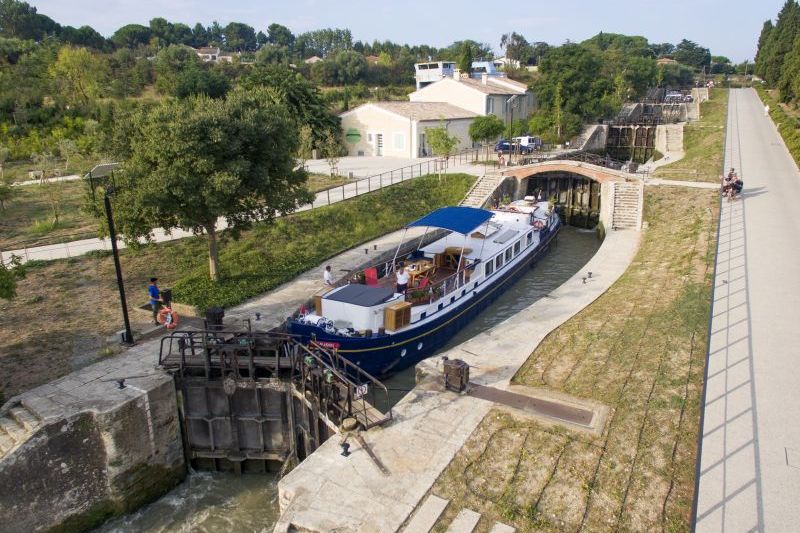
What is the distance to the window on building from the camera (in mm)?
47156

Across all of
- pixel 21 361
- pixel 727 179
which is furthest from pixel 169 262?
pixel 727 179

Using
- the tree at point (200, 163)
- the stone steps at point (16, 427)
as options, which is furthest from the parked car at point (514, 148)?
the stone steps at point (16, 427)

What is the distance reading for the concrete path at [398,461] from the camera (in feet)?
33.3

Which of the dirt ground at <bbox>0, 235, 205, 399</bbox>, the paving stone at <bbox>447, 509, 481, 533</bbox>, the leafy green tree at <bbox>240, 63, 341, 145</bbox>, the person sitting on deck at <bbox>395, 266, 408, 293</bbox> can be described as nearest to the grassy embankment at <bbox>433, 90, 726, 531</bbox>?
the paving stone at <bbox>447, 509, 481, 533</bbox>

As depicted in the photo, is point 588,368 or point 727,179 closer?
point 588,368

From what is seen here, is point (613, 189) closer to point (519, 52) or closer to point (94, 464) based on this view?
point (94, 464)

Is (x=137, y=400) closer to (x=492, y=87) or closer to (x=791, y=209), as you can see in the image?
(x=791, y=209)

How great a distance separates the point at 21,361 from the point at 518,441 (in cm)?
1366

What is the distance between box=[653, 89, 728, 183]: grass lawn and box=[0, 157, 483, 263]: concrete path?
42.9ft

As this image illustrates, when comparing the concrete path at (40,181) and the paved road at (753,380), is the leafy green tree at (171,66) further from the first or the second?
the paved road at (753,380)

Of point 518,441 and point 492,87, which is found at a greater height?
point 492,87

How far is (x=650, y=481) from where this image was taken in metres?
10.8

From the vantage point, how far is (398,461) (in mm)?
11484

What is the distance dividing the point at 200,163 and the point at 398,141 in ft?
103
